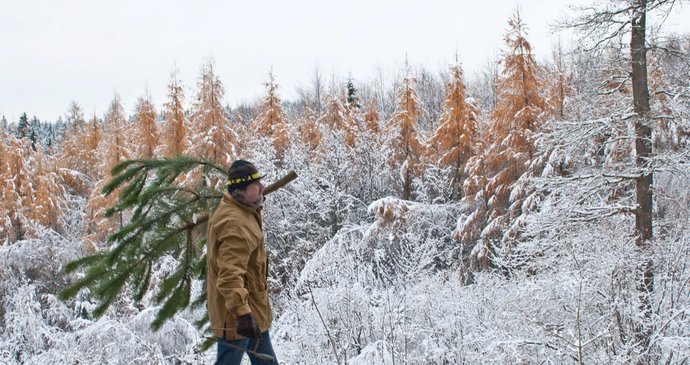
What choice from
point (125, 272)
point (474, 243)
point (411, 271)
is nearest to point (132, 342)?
point (411, 271)

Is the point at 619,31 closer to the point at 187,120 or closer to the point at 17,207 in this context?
the point at 187,120

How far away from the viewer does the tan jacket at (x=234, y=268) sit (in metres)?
2.96

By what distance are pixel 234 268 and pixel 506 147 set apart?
16.8 metres

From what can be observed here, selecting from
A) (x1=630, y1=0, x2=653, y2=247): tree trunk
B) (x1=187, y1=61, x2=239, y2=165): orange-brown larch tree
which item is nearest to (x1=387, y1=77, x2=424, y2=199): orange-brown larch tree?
(x1=187, y1=61, x2=239, y2=165): orange-brown larch tree

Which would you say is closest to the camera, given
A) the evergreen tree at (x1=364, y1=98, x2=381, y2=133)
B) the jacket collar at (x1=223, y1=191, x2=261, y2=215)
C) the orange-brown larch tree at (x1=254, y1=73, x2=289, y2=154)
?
the jacket collar at (x1=223, y1=191, x2=261, y2=215)

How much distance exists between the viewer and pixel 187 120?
87.7 ft

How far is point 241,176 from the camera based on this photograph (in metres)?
3.29

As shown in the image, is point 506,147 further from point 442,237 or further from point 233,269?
point 233,269

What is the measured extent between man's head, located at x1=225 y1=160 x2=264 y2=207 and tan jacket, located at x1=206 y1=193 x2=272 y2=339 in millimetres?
45

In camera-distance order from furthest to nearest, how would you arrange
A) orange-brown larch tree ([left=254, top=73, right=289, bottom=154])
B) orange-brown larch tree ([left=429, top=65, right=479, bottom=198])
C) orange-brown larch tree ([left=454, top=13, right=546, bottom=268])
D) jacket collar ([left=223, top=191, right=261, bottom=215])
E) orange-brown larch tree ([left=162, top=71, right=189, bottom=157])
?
orange-brown larch tree ([left=254, top=73, right=289, bottom=154]), orange-brown larch tree ([left=162, top=71, right=189, bottom=157]), orange-brown larch tree ([left=429, top=65, right=479, bottom=198]), orange-brown larch tree ([left=454, top=13, right=546, bottom=268]), jacket collar ([left=223, top=191, right=261, bottom=215])

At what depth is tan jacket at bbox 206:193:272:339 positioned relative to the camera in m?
2.96

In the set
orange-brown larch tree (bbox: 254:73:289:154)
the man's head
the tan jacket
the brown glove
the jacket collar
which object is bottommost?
the brown glove

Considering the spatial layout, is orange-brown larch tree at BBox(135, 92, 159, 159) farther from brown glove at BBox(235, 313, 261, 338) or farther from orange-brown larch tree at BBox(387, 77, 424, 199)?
brown glove at BBox(235, 313, 261, 338)

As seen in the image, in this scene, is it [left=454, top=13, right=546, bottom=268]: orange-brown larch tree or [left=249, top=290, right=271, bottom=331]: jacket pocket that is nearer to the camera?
[left=249, top=290, right=271, bottom=331]: jacket pocket
